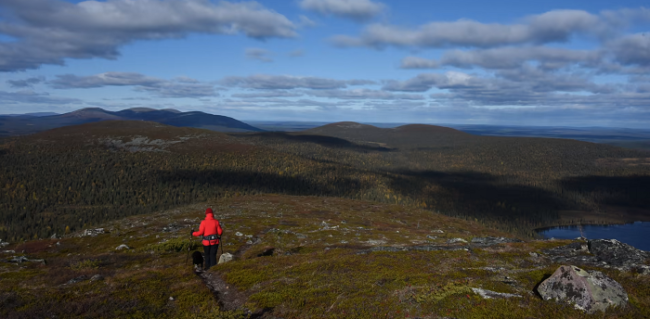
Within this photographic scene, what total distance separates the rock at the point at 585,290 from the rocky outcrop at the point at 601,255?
6806 millimetres

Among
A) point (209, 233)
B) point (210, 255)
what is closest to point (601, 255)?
point (209, 233)

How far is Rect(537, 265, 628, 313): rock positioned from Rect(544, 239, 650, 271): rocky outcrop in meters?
6.81

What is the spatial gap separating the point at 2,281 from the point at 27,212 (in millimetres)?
175656

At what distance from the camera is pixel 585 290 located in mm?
15469

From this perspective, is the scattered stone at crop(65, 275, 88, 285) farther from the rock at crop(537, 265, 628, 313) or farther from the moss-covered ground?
the rock at crop(537, 265, 628, 313)

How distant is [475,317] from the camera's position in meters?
15.1

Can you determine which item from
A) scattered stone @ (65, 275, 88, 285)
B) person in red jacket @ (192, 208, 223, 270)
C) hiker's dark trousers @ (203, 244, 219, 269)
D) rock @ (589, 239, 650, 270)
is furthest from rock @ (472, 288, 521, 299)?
scattered stone @ (65, 275, 88, 285)

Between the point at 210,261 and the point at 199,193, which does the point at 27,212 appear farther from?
the point at 210,261

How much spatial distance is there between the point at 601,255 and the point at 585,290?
12.1m

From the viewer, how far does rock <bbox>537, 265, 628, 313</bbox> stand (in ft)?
49.4

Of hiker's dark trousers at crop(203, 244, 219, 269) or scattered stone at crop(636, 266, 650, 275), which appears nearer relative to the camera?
scattered stone at crop(636, 266, 650, 275)

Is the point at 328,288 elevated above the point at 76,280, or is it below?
above

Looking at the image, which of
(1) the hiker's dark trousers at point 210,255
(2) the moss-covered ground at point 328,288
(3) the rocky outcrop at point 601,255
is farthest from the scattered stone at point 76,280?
(3) the rocky outcrop at point 601,255

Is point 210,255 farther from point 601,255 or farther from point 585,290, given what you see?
point 601,255
